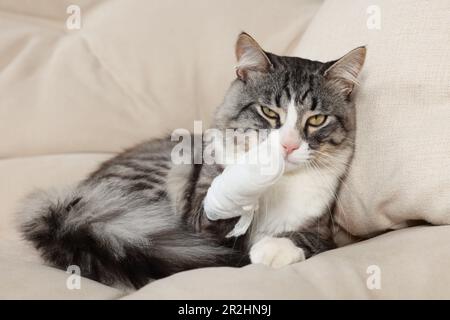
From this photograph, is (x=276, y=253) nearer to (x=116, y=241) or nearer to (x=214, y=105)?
(x=116, y=241)

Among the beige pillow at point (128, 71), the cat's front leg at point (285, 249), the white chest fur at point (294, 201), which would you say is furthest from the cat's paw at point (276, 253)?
the beige pillow at point (128, 71)

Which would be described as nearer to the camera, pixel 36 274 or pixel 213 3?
pixel 36 274

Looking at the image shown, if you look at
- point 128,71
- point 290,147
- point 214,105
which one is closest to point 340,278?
point 290,147

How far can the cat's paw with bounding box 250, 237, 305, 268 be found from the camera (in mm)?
1085

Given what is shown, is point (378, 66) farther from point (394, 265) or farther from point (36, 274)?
point (36, 274)

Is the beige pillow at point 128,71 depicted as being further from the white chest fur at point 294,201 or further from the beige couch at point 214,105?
the white chest fur at point 294,201

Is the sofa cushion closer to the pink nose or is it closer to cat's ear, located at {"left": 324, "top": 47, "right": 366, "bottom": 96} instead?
the pink nose

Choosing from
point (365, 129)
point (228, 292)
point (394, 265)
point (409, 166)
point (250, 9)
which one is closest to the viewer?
point (228, 292)

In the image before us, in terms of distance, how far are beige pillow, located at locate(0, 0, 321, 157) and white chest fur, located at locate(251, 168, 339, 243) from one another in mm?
563

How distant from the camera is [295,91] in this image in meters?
1.26

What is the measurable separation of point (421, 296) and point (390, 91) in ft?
1.50

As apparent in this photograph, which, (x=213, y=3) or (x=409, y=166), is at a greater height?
(x=213, y=3)

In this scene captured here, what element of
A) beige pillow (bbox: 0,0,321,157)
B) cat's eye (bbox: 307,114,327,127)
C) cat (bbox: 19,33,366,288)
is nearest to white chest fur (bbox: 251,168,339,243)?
cat (bbox: 19,33,366,288)

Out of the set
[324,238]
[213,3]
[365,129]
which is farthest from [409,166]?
[213,3]
